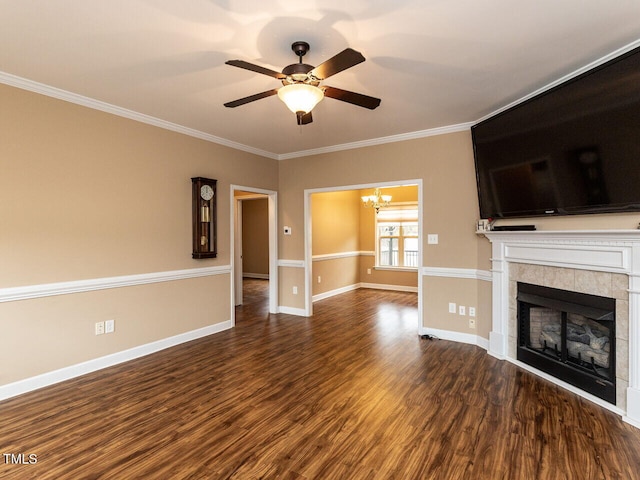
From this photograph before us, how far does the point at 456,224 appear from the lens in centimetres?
425

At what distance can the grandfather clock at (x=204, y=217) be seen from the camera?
171 inches

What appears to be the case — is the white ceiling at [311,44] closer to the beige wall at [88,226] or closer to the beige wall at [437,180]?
the beige wall at [88,226]

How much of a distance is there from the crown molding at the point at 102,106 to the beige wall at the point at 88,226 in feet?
0.18

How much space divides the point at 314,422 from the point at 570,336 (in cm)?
245

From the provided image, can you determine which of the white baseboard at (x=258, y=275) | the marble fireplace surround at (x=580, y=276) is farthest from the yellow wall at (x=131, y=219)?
the white baseboard at (x=258, y=275)

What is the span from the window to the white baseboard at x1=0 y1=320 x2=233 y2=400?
190 inches

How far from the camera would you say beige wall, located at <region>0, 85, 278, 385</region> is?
9.47 feet

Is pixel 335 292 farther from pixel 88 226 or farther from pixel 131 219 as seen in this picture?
pixel 88 226

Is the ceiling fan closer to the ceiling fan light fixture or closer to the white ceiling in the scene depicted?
the ceiling fan light fixture

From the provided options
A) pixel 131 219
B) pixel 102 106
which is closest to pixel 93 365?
pixel 131 219

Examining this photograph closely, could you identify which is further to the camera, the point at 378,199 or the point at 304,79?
the point at 378,199

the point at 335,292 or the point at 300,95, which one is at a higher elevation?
the point at 300,95

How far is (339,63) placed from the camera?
1.97m

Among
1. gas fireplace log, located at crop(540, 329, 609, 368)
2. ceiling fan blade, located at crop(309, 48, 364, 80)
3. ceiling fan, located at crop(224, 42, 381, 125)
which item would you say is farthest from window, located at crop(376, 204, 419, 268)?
ceiling fan blade, located at crop(309, 48, 364, 80)
